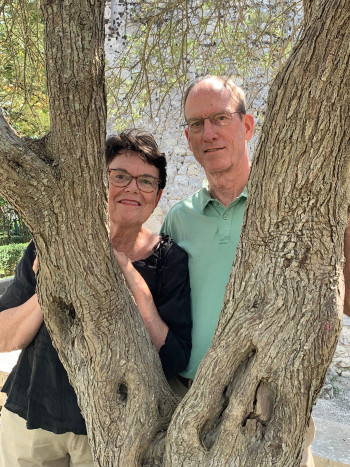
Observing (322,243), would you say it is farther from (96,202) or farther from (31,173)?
(31,173)

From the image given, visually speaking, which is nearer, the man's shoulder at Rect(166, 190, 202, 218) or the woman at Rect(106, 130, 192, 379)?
the woman at Rect(106, 130, 192, 379)

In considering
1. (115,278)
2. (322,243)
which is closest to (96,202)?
(115,278)

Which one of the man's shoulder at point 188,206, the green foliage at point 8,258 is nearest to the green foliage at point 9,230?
the green foliage at point 8,258

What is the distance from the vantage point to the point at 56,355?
1.90m

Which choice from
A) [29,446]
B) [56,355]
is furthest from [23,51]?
[29,446]

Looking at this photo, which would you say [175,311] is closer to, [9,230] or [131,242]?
[131,242]

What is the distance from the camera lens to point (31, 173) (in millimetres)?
1446

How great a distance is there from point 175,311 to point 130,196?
1.56 feet

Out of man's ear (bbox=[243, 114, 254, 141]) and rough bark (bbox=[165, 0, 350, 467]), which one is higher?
man's ear (bbox=[243, 114, 254, 141])

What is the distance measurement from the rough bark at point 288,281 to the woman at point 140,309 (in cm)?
→ 41

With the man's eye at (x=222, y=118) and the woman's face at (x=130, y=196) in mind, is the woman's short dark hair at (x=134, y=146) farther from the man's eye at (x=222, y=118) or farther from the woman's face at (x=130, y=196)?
the man's eye at (x=222, y=118)

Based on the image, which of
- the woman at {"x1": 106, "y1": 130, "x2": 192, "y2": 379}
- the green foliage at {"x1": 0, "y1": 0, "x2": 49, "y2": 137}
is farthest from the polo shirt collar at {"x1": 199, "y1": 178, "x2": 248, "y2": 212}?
the green foliage at {"x1": 0, "y1": 0, "x2": 49, "y2": 137}

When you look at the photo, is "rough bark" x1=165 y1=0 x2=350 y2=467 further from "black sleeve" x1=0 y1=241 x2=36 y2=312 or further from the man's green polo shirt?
"black sleeve" x1=0 y1=241 x2=36 y2=312

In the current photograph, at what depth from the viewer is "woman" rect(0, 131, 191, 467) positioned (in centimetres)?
187
